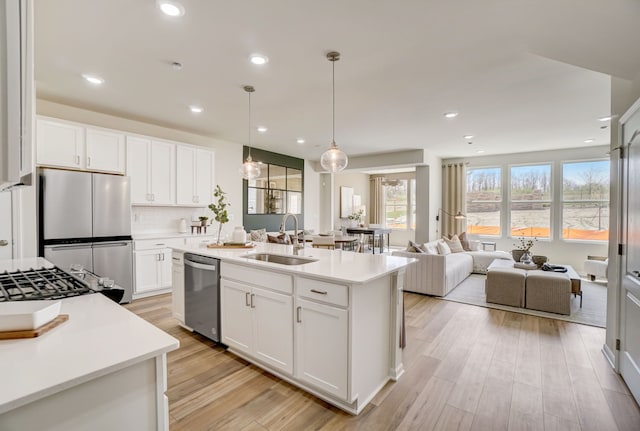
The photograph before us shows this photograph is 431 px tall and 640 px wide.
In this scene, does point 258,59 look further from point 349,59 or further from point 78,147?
point 78,147

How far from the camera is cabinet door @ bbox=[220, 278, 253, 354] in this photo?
258 centimetres

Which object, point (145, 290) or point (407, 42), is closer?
point (407, 42)

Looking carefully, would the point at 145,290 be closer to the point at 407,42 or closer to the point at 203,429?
the point at 203,429

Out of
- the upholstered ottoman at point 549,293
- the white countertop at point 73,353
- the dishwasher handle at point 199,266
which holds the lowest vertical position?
the upholstered ottoman at point 549,293

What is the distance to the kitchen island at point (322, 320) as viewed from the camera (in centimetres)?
199

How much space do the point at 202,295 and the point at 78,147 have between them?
9.16 feet

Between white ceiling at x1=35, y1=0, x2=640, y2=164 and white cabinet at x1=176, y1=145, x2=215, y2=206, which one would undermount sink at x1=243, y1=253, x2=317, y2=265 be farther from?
white cabinet at x1=176, y1=145, x2=215, y2=206

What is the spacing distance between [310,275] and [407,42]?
6.66 ft

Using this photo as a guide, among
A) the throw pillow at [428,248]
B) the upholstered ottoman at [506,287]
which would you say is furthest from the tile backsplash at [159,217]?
the upholstered ottoman at [506,287]

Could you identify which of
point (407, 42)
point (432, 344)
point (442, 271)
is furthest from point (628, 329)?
point (407, 42)

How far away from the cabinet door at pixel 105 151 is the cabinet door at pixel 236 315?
9.31 ft

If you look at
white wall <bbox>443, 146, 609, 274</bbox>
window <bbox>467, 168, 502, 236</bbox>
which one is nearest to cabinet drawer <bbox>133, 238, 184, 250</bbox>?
window <bbox>467, 168, 502, 236</bbox>

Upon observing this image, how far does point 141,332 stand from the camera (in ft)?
3.43

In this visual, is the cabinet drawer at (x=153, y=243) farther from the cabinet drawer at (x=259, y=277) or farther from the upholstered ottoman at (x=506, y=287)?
the upholstered ottoman at (x=506, y=287)
